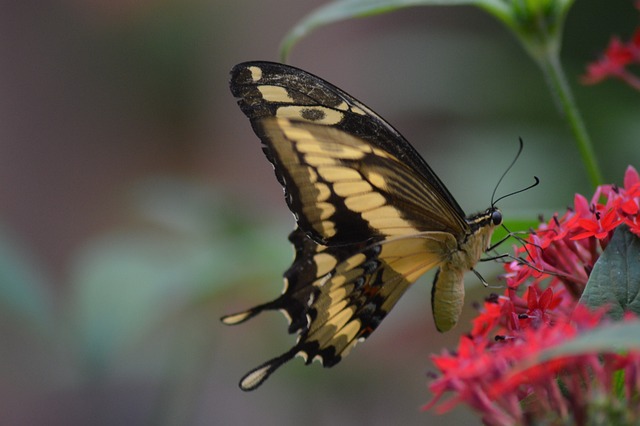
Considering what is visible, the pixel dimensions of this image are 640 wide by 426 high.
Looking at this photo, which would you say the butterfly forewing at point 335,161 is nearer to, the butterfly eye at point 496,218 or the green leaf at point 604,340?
the butterfly eye at point 496,218

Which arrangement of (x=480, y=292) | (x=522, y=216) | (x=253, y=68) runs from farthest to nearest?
(x=480, y=292)
(x=522, y=216)
(x=253, y=68)

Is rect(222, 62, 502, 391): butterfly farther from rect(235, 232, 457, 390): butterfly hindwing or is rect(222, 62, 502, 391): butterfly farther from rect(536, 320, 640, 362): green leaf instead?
rect(536, 320, 640, 362): green leaf

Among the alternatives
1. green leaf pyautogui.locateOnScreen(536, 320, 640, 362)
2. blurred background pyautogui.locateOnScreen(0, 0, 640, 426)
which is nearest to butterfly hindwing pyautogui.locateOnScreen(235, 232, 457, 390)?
blurred background pyautogui.locateOnScreen(0, 0, 640, 426)

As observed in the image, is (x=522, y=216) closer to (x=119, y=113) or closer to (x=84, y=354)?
(x=84, y=354)

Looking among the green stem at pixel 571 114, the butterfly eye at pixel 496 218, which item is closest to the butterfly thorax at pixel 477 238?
the butterfly eye at pixel 496 218

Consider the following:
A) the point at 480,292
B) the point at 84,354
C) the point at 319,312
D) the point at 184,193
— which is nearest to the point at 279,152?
the point at 319,312

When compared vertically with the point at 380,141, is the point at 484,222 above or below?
below
